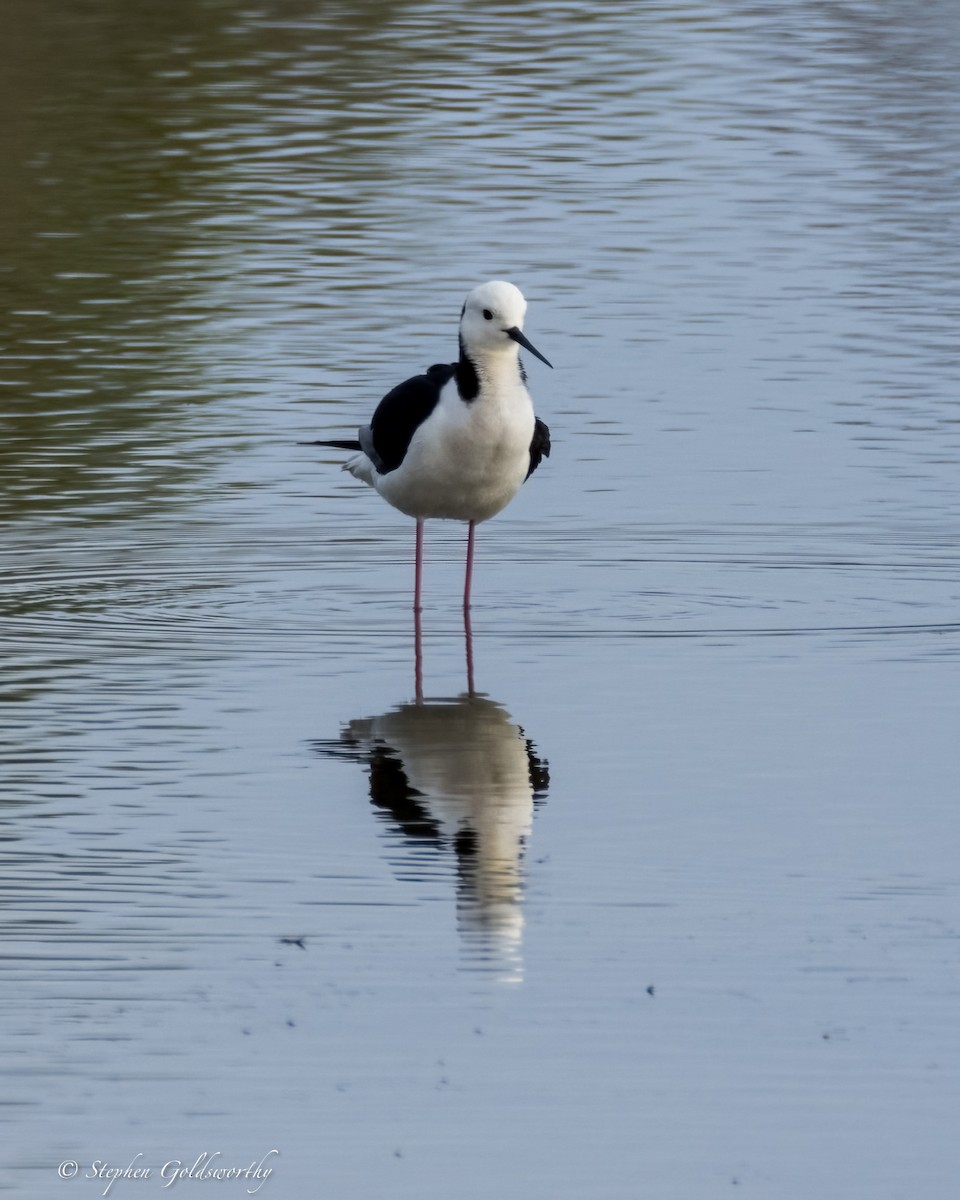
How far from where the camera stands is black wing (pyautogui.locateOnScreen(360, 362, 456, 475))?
1148cm

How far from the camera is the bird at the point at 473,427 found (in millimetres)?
11195

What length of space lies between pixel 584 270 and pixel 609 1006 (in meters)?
13.5

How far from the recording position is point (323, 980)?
680 centimetres

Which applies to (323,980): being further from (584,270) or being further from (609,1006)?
(584,270)

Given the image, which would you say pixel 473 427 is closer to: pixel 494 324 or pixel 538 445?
pixel 494 324

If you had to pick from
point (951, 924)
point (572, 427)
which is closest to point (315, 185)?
point (572, 427)

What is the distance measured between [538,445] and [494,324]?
0.74 m

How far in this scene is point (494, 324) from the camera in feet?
36.8

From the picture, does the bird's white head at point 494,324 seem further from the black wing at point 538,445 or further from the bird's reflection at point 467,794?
the bird's reflection at point 467,794

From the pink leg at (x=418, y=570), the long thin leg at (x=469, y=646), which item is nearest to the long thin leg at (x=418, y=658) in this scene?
the pink leg at (x=418, y=570)

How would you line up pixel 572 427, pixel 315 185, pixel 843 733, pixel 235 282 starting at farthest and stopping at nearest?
pixel 315 185 → pixel 235 282 → pixel 572 427 → pixel 843 733

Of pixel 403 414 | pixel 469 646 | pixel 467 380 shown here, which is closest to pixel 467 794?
pixel 469 646

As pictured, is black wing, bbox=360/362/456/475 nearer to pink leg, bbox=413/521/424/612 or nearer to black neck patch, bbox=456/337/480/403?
black neck patch, bbox=456/337/480/403

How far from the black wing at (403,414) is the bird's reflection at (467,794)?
1.97m
